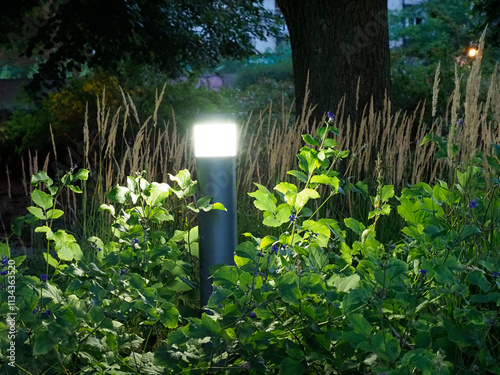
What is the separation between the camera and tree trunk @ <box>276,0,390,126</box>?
18.4 feet

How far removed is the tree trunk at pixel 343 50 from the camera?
5.61 metres

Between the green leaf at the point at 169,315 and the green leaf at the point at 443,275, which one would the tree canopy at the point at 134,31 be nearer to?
the green leaf at the point at 169,315

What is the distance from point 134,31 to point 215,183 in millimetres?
6165

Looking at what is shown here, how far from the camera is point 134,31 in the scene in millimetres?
8047

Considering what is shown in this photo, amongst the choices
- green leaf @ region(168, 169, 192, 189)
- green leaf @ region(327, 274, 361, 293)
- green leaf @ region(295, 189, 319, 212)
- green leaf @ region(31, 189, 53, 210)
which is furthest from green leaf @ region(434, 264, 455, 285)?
green leaf @ region(31, 189, 53, 210)

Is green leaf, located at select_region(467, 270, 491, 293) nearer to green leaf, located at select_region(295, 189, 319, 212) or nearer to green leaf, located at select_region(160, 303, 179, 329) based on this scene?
green leaf, located at select_region(295, 189, 319, 212)

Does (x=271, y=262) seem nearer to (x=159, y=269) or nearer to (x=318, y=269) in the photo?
(x=318, y=269)

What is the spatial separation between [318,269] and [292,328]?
23 cm

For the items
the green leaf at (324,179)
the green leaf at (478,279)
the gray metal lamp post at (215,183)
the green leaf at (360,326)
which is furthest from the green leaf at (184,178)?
the green leaf at (478,279)

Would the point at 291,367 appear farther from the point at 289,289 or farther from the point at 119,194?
the point at 119,194

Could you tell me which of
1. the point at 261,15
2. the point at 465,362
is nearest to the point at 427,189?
the point at 465,362

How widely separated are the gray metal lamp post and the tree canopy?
205 inches

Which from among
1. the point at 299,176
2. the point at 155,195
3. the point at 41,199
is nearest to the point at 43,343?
the point at 41,199

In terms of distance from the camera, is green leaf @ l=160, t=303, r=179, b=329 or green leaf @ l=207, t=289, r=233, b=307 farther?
green leaf @ l=160, t=303, r=179, b=329
